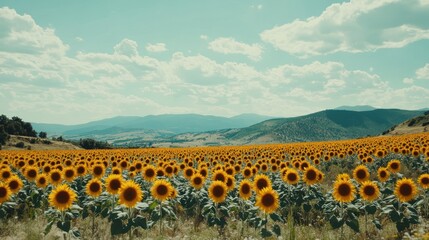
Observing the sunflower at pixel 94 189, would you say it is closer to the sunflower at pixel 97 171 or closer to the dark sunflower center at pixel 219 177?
the dark sunflower center at pixel 219 177

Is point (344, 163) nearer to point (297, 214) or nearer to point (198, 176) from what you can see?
point (297, 214)

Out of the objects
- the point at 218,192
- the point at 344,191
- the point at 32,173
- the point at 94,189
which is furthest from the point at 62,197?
the point at 344,191

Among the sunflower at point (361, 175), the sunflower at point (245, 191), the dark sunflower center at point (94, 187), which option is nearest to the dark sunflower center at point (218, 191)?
the sunflower at point (245, 191)

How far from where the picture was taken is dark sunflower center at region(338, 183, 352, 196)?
993 centimetres

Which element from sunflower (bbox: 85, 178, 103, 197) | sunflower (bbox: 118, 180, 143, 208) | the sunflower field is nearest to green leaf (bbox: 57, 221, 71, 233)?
the sunflower field

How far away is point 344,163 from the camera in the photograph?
26766 millimetres

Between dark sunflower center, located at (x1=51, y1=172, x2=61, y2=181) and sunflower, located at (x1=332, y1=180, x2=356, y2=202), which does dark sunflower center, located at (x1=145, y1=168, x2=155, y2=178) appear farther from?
sunflower, located at (x1=332, y1=180, x2=356, y2=202)

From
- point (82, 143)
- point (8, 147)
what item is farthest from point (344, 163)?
point (82, 143)

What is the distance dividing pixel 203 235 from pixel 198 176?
2682 millimetres

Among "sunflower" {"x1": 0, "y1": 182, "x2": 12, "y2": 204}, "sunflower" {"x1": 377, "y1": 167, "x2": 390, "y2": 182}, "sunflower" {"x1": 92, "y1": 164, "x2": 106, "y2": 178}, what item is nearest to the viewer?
"sunflower" {"x1": 0, "y1": 182, "x2": 12, "y2": 204}

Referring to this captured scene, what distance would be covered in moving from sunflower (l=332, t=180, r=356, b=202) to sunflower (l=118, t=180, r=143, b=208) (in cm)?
527

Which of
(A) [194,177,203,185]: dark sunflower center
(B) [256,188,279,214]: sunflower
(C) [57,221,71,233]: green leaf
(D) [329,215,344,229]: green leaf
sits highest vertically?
(A) [194,177,203,185]: dark sunflower center

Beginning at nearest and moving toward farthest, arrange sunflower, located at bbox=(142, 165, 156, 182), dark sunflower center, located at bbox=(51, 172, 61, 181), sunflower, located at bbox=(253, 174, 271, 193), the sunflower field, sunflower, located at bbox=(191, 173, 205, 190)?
1. the sunflower field
2. sunflower, located at bbox=(253, 174, 271, 193)
3. sunflower, located at bbox=(191, 173, 205, 190)
4. dark sunflower center, located at bbox=(51, 172, 61, 181)
5. sunflower, located at bbox=(142, 165, 156, 182)

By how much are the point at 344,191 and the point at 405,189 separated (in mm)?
1805
